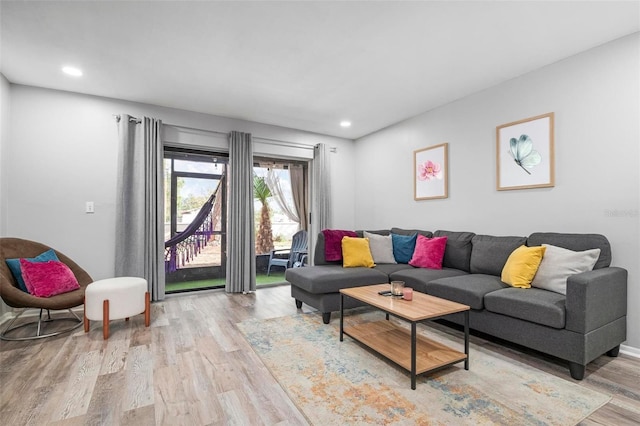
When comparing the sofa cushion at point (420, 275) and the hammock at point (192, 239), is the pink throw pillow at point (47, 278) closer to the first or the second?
the hammock at point (192, 239)

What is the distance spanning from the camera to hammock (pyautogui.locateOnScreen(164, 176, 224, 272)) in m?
4.44

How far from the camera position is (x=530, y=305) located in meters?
2.21

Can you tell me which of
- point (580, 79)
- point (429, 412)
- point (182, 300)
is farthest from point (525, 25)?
point (182, 300)

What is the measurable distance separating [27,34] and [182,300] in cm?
306

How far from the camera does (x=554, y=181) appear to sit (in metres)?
2.89

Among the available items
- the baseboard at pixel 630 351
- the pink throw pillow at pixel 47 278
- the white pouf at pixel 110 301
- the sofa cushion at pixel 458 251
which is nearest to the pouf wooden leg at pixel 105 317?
the white pouf at pixel 110 301

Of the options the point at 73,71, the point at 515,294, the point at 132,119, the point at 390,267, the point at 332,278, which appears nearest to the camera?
the point at 515,294

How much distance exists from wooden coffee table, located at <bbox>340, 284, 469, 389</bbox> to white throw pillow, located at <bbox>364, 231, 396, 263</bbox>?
1241mm

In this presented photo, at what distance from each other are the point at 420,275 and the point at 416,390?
56.6 inches

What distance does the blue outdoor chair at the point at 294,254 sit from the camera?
555 centimetres

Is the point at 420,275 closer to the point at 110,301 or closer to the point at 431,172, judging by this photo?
the point at 431,172

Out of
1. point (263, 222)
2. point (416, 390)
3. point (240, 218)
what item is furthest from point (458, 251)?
point (263, 222)

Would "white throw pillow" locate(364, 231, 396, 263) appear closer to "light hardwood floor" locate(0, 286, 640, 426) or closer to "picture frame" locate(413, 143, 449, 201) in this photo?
"picture frame" locate(413, 143, 449, 201)

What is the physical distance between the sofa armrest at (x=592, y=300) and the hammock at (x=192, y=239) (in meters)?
4.27
